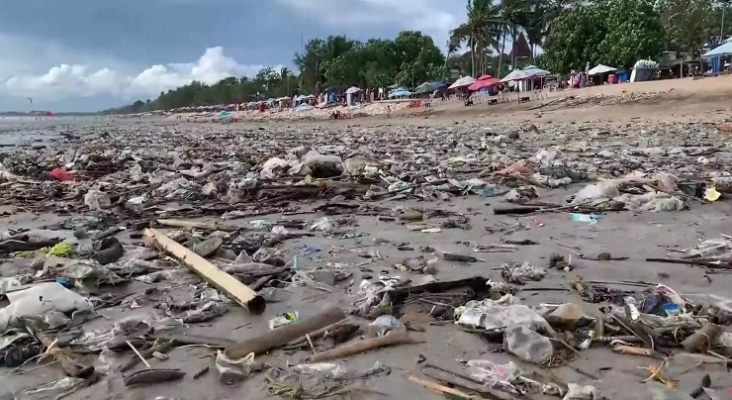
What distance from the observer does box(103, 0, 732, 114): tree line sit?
41.4m

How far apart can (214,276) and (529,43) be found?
63.4 metres

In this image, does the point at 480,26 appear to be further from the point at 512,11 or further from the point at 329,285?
the point at 329,285

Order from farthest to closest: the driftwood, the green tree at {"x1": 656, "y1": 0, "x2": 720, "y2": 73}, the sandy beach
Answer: the green tree at {"x1": 656, "y1": 0, "x2": 720, "y2": 73}, the driftwood, the sandy beach

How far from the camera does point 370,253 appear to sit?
4.71 metres

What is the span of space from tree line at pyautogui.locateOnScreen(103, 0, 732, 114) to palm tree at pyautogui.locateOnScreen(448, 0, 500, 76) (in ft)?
0.30

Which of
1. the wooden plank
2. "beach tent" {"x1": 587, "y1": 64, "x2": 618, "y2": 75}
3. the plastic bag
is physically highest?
"beach tent" {"x1": 587, "y1": 64, "x2": 618, "y2": 75}

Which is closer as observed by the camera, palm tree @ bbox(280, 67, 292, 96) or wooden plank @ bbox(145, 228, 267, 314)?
wooden plank @ bbox(145, 228, 267, 314)

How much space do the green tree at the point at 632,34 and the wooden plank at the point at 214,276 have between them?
41.7 metres

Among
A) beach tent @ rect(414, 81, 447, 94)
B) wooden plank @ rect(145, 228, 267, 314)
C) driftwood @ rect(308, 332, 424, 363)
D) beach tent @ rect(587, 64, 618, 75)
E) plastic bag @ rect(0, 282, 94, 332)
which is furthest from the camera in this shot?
beach tent @ rect(414, 81, 447, 94)

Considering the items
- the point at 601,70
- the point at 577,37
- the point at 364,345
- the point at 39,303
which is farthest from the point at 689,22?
the point at 39,303

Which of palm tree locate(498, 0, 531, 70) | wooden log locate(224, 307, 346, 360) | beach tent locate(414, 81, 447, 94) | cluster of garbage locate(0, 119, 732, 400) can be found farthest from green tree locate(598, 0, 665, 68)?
wooden log locate(224, 307, 346, 360)

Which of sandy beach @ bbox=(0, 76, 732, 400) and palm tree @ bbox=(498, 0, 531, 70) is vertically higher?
palm tree @ bbox=(498, 0, 531, 70)

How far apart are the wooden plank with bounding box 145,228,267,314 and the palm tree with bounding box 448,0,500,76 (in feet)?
172

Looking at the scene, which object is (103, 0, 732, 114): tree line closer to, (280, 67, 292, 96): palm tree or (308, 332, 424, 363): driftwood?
→ (280, 67, 292, 96): palm tree
